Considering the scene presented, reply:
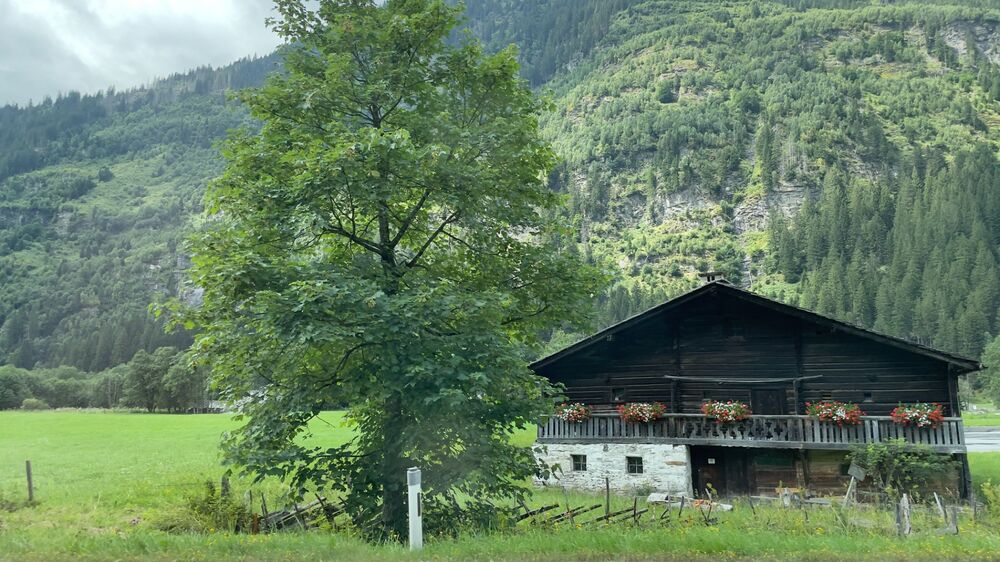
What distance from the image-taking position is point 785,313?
979 inches

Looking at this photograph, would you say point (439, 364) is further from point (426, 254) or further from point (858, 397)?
point (858, 397)

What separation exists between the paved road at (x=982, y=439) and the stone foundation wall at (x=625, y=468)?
2090 cm

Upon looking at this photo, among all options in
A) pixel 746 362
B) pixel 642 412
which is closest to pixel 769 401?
pixel 746 362

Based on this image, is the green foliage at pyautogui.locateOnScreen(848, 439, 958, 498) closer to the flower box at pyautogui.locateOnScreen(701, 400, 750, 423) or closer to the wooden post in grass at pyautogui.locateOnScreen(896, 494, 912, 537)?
the flower box at pyautogui.locateOnScreen(701, 400, 750, 423)

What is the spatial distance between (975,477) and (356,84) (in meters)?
27.7

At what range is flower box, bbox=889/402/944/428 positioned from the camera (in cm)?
2220

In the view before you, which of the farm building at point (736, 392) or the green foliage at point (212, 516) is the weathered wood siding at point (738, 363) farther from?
the green foliage at point (212, 516)

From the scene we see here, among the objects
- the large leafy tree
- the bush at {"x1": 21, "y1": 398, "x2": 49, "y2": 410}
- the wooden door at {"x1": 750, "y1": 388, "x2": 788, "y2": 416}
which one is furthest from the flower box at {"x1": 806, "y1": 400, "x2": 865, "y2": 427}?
the bush at {"x1": 21, "y1": 398, "x2": 49, "y2": 410}

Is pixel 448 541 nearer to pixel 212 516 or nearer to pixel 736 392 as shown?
pixel 212 516

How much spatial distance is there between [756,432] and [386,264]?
1747 cm

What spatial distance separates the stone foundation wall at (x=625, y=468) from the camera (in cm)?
2584

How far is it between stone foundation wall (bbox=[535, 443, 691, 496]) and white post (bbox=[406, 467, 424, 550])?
16.7m

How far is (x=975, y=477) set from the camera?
2638cm

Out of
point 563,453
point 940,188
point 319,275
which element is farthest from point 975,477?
point 940,188
